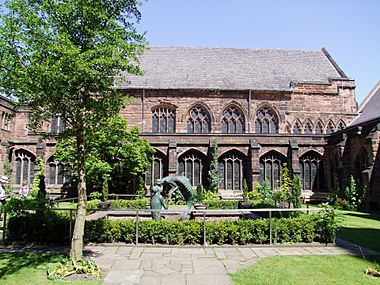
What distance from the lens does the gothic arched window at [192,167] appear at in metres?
23.9

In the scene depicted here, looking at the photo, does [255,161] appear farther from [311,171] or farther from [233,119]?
A: [233,119]

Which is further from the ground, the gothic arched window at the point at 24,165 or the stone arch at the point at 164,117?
the stone arch at the point at 164,117

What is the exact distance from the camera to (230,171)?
24125mm

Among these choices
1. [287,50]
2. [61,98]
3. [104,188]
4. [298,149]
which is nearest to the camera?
[61,98]

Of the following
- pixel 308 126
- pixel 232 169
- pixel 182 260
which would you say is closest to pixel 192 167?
pixel 232 169

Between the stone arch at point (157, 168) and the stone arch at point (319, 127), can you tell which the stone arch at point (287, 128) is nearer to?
the stone arch at point (319, 127)

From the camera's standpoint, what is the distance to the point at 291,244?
10039mm

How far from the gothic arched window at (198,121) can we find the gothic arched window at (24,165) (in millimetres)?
13179

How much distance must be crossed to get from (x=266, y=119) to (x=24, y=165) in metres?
20.8

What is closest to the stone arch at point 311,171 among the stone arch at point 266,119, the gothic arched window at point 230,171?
the gothic arched window at point 230,171

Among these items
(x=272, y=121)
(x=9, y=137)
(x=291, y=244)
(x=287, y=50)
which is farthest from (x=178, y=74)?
(x=291, y=244)

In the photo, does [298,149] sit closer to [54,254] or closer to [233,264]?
[233,264]

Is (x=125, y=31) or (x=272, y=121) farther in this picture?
(x=272, y=121)

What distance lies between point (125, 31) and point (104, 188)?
15291mm
